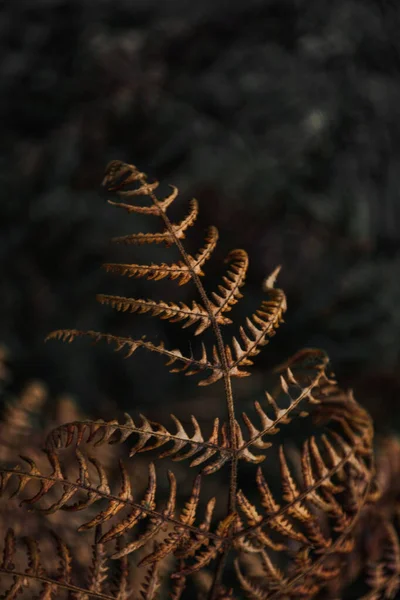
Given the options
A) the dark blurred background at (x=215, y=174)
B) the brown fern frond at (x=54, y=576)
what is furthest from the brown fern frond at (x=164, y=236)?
the dark blurred background at (x=215, y=174)

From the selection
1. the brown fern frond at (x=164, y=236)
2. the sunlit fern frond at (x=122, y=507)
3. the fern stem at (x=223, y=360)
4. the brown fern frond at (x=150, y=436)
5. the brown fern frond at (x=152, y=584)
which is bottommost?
the brown fern frond at (x=152, y=584)

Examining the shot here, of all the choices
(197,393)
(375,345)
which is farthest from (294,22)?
(197,393)

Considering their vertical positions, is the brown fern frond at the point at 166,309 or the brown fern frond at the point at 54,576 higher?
the brown fern frond at the point at 166,309

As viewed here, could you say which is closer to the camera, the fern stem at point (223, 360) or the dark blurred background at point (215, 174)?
the fern stem at point (223, 360)

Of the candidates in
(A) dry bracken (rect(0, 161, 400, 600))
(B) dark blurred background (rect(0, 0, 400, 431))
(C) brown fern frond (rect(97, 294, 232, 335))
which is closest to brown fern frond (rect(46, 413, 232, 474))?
(A) dry bracken (rect(0, 161, 400, 600))

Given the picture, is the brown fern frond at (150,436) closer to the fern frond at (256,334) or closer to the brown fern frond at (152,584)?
the fern frond at (256,334)

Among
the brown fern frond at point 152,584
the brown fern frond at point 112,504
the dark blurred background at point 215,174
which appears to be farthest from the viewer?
the dark blurred background at point 215,174

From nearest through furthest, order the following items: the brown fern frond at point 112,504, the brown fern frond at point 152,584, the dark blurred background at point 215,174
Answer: the brown fern frond at point 112,504, the brown fern frond at point 152,584, the dark blurred background at point 215,174

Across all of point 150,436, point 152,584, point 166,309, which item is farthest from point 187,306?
point 152,584
